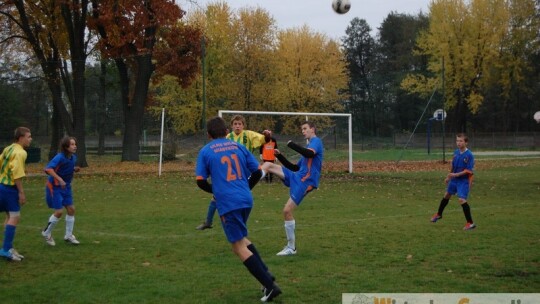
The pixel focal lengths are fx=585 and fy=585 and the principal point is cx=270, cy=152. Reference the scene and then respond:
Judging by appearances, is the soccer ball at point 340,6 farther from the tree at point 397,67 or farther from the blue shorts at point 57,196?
the tree at point 397,67

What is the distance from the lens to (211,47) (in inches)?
2064

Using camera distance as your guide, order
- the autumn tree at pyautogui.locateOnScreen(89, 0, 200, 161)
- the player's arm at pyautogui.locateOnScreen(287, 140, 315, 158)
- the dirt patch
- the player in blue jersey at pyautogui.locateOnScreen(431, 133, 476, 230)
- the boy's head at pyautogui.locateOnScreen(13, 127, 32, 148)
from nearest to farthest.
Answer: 1. the player's arm at pyautogui.locateOnScreen(287, 140, 315, 158)
2. the boy's head at pyautogui.locateOnScreen(13, 127, 32, 148)
3. the player in blue jersey at pyautogui.locateOnScreen(431, 133, 476, 230)
4. the dirt patch
5. the autumn tree at pyautogui.locateOnScreen(89, 0, 200, 161)

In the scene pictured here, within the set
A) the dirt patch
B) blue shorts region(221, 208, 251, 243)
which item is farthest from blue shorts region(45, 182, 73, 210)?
the dirt patch

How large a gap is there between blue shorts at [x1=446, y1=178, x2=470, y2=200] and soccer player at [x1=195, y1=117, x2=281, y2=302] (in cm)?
613

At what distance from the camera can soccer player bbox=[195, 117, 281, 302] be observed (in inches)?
247

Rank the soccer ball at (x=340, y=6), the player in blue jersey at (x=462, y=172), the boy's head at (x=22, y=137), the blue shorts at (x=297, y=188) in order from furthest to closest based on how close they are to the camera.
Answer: the soccer ball at (x=340, y=6) < the player in blue jersey at (x=462, y=172) < the blue shorts at (x=297, y=188) < the boy's head at (x=22, y=137)

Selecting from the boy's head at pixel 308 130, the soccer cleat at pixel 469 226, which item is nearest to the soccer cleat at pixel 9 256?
the boy's head at pixel 308 130

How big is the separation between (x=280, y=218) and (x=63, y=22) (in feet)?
78.4

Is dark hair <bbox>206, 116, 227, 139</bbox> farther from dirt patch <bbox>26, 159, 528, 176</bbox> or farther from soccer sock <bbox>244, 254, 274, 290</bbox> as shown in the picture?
dirt patch <bbox>26, 159, 528, 176</bbox>

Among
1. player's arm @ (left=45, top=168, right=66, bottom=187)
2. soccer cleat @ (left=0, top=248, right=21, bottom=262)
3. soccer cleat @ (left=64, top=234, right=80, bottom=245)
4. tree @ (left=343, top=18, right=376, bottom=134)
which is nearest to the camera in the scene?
soccer cleat @ (left=0, top=248, right=21, bottom=262)

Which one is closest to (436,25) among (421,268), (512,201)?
(512,201)

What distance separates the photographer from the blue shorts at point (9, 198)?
8.55 meters

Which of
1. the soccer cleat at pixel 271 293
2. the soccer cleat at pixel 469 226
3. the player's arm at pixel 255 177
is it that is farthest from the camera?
the soccer cleat at pixel 469 226

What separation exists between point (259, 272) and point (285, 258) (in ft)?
7.07
